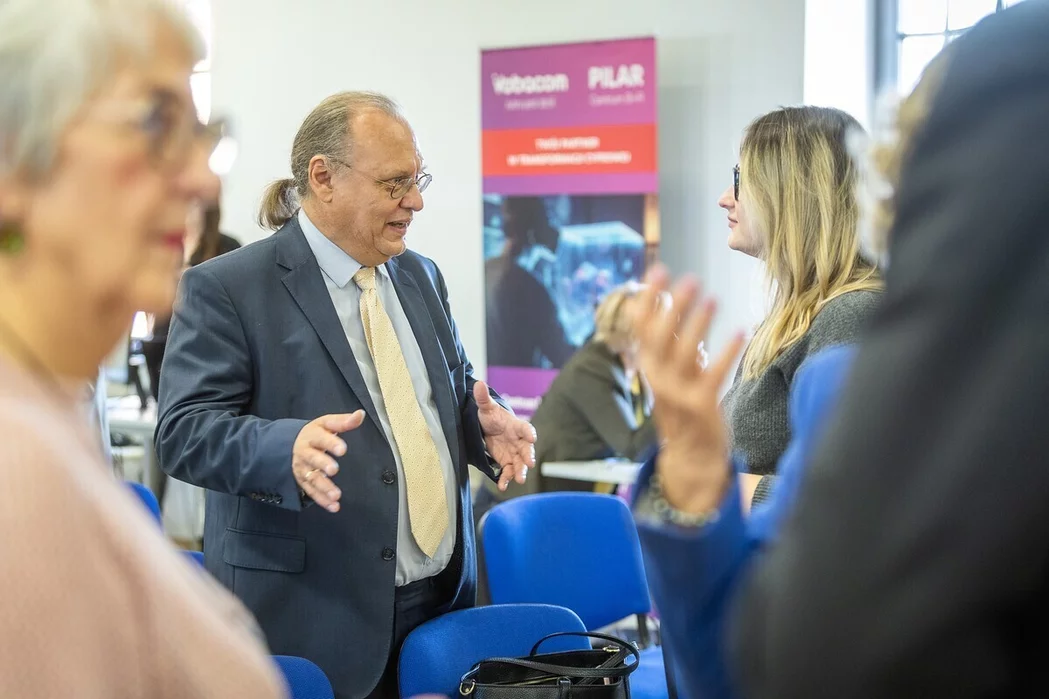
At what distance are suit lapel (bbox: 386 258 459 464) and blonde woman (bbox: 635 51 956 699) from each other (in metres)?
1.60

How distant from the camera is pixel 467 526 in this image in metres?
2.54

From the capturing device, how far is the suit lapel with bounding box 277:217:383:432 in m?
2.39

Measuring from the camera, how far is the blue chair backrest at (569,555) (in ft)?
10.1

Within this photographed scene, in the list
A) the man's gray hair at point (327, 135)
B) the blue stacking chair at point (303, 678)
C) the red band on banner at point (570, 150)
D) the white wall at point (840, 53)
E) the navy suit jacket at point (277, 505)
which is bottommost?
the blue stacking chair at point (303, 678)

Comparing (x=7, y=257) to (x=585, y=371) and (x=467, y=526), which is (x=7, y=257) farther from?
(x=585, y=371)

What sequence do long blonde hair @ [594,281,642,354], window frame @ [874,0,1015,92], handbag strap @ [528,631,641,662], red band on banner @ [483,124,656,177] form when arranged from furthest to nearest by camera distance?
1. red band on banner @ [483,124,656,177]
2. window frame @ [874,0,1015,92]
3. long blonde hair @ [594,281,642,354]
4. handbag strap @ [528,631,641,662]

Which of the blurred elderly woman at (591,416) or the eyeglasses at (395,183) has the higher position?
the eyeglasses at (395,183)

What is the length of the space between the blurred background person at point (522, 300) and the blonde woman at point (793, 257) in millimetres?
3647

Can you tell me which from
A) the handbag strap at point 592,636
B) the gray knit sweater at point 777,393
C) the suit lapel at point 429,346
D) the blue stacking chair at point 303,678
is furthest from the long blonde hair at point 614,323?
the blue stacking chair at point 303,678

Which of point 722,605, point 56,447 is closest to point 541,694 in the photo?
point 722,605

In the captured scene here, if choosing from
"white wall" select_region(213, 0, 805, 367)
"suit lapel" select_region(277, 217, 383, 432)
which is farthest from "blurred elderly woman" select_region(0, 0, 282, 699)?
"white wall" select_region(213, 0, 805, 367)

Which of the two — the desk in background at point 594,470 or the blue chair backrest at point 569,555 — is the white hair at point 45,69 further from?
the desk in background at point 594,470

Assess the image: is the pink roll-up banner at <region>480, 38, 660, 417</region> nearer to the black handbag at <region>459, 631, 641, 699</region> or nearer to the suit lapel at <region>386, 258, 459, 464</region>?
the suit lapel at <region>386, 258, 459, 464</region>

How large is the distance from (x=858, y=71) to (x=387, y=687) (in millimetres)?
4108
